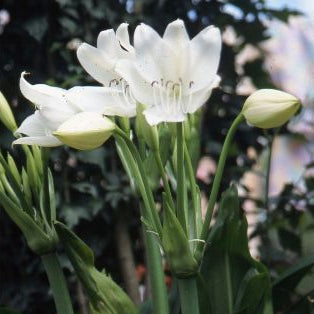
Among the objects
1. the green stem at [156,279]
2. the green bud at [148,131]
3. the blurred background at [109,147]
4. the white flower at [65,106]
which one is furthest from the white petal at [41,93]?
the blurred background at [109,147]

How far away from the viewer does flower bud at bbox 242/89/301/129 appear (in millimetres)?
705

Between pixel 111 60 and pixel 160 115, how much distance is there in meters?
0.13

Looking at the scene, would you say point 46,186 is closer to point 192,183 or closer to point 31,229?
point 31,229

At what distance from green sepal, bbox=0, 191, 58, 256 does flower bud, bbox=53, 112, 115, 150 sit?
147 mm

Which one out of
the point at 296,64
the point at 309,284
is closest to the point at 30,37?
the point at 309,284

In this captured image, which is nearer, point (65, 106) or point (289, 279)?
point (65, 106)

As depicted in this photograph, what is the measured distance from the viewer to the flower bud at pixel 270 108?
705 mm

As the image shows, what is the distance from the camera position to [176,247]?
71cm

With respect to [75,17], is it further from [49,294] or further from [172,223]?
[172,223]

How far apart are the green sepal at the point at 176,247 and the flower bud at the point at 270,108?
0.14 metres

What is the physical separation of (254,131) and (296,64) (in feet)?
3.74

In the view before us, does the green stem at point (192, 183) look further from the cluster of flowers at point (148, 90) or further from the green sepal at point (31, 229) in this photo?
the green sepal at point (31, 229)

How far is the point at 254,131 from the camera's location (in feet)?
4.97

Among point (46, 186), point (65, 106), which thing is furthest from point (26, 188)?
point (65, 106)
